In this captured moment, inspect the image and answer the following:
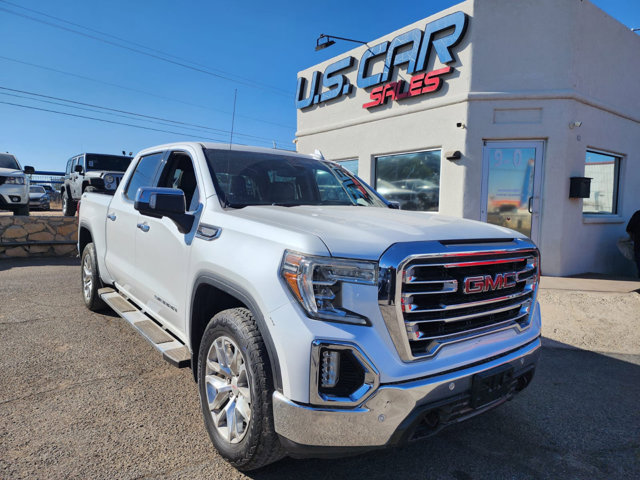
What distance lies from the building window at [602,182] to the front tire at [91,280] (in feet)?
28.5

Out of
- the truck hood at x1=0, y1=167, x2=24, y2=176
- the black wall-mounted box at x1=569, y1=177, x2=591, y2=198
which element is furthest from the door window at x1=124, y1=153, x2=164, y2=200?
the truck hood at x1=0, y1=167, x2=24, y2=176

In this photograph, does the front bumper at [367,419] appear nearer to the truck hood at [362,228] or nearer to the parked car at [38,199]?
the truck hood at [362,228]

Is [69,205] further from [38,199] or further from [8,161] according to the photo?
[38,199]

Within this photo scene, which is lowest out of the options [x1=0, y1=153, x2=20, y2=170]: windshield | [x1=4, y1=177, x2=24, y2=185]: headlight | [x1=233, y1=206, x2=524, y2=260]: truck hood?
[x1=233, y1=206, x2=524, y2=260]: truck hood

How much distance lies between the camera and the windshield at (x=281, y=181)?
3045mm

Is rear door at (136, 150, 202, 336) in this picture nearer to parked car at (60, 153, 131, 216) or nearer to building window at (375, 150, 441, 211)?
building window at (375, 150, 441, 211)

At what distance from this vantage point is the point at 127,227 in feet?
12.8

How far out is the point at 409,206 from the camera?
9.87m

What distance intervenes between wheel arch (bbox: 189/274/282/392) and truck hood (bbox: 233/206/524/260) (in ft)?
1.30

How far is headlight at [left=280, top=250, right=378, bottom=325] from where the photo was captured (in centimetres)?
189

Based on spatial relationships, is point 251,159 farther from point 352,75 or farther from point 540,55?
point 352,75

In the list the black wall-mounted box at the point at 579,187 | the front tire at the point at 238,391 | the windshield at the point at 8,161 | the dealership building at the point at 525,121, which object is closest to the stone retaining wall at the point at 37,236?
the windshield at the point at 8,161

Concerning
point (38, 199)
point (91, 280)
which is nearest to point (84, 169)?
point (91, 280)

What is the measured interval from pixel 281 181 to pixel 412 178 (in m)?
6.79
